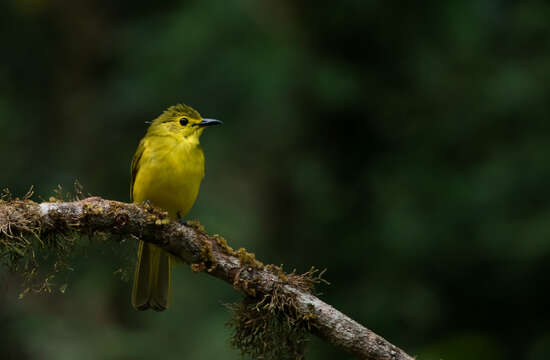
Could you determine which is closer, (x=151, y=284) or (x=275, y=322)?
(x=275, y=322)

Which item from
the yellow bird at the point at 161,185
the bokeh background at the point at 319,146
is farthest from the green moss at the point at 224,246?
the bokeh background at the point at 319,146

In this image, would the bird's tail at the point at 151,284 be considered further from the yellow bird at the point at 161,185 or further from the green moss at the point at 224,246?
the green moss at the point at 224,246

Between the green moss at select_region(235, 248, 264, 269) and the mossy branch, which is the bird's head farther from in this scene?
the green moss at select_region(235, 248, 264, 269)

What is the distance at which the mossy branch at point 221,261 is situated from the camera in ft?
9.30

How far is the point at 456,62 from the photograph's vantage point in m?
6.74

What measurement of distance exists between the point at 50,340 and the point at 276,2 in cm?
401

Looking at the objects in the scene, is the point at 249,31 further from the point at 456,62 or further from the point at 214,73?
the point at 456,62

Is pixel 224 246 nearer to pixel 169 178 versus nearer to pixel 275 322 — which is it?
pixel 275 322

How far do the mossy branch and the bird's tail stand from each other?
568 mm

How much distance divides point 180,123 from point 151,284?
110cm

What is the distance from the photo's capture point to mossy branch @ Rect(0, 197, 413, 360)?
2.83 m

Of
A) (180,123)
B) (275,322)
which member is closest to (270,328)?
(275,322)

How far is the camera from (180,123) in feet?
14.1

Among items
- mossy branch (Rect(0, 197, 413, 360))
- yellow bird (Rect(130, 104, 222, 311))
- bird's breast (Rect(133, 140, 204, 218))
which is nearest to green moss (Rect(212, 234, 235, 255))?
mossy branch (Rect(0, 197, 413, 360))
